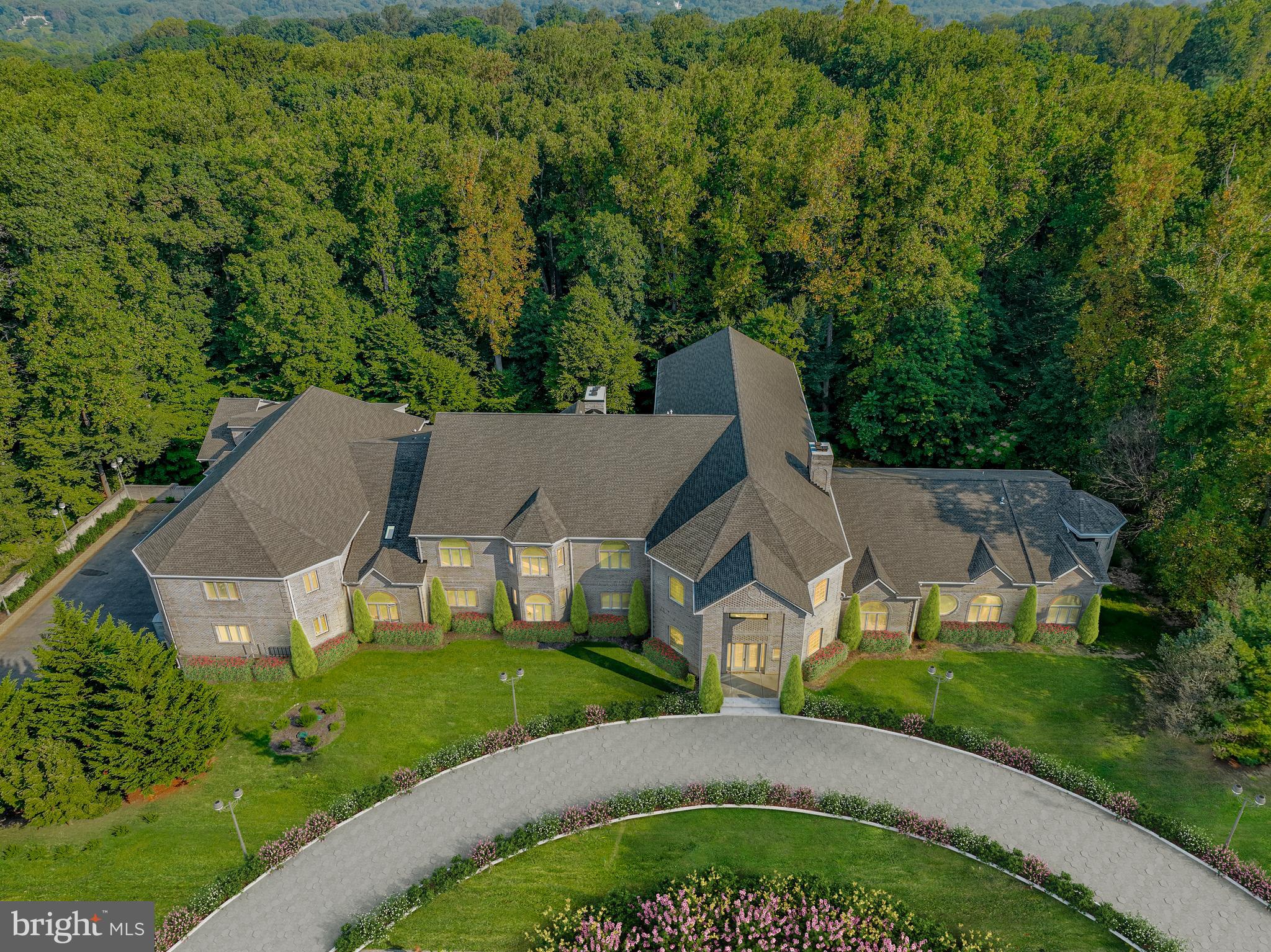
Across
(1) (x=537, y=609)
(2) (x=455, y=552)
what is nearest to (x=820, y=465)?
(1) (x=537, y=609)

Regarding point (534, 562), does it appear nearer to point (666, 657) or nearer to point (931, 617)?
point (666, 657)

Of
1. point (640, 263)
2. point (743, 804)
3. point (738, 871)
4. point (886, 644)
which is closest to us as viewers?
point (738, 871)

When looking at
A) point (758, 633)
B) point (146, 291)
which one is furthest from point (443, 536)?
point (146, 291)

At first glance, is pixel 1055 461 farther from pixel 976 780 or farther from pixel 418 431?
pixel 418 431

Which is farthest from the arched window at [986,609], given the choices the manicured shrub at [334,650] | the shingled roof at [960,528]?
the manicured shrub at [334,650]

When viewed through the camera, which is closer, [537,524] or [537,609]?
[537,524]

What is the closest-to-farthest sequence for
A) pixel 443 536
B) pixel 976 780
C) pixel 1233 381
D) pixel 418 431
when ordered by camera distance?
pixel 976 780
pixel 1233 381
pixel 443 536
pixel 418 431

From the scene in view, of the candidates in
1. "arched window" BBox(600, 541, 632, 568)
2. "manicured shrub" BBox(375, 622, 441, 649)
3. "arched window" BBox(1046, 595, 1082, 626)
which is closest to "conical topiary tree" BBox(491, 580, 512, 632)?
"manicured shrub" BBox(375, 622, 441, 649)
